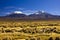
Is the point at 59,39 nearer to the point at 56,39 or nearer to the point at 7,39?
the point at 56,39

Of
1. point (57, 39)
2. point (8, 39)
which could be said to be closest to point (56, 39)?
point (57, 39)

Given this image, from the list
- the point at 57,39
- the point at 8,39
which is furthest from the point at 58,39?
the point at 8,39

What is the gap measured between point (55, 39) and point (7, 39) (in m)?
6.83

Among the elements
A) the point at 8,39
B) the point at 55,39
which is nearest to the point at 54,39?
the point at 55,39

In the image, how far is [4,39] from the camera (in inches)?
1004

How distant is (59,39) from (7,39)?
24.0 ft

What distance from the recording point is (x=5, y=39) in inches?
1005

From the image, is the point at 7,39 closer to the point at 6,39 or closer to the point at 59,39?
the point at 6,39

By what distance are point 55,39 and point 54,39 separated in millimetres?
144

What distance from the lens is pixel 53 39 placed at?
84.7ft

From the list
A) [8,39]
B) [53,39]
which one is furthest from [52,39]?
[8,39]

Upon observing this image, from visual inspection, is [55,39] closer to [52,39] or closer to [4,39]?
[52,39]

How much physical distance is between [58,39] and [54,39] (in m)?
0.59

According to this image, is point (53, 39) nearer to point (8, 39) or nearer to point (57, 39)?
point (57, 39)
